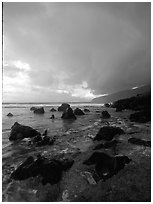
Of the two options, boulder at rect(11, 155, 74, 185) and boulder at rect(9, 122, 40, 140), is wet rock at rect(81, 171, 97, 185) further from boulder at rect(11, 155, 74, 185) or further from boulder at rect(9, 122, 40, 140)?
boulder at rect(9, 122, 40, 140)

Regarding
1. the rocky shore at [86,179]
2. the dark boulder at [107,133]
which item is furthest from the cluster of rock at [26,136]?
the dark boulder at [107,133]

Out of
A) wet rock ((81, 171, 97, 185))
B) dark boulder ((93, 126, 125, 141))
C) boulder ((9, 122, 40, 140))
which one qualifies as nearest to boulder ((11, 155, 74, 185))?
wet rock ((81, 171, 97, 185))

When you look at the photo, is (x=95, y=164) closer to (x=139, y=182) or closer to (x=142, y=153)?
(x=139, y=182)

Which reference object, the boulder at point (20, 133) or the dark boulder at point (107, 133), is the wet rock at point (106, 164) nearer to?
the dark boulder at point (107, 133)

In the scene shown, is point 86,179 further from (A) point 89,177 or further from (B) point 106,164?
(B) point 106,164

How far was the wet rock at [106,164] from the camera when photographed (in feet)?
18.5

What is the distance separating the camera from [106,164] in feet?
19.8

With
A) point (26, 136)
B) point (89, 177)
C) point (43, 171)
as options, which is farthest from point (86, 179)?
point (26, 136)

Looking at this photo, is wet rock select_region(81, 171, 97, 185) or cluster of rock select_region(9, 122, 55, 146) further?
cluster of rock select_region(9, 122, 55, 146)

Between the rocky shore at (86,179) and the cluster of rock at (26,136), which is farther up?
the cluster of rock at (26,136)

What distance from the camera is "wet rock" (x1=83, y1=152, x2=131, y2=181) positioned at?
5.63m

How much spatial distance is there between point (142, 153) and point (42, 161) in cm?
482

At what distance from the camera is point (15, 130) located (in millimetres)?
11539

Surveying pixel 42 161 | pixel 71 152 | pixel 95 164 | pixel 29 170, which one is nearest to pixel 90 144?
pixel 71 152
